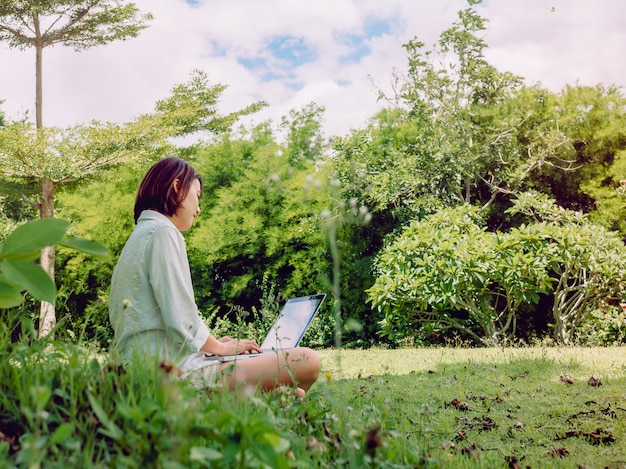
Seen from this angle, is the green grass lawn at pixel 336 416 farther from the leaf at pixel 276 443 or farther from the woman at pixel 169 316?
the woman at pixel 169 316

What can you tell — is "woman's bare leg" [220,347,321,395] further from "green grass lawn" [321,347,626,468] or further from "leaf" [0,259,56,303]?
"leaf" [0,259,56,303]

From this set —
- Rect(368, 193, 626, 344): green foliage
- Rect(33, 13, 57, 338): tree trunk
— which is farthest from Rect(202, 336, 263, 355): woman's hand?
Rect(33, 13, 57, 338): tree trunk

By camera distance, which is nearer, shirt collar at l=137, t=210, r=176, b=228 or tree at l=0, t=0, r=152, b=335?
shirt collar at l=137, t=210, r=176, b=228

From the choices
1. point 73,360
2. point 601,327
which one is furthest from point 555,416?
point 601,327

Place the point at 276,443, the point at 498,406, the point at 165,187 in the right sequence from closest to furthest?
the point at 276,443
the point at 165,187
the point at 498,406

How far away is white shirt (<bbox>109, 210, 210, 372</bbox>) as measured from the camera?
2.16m

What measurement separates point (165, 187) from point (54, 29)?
11.8m

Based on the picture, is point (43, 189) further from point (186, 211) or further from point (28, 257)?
point (28, 257)

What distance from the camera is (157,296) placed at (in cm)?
217

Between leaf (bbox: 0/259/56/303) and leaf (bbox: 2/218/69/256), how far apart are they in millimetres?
28

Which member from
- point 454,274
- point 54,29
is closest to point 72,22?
point 54,29

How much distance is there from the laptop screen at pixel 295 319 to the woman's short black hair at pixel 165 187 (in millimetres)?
760

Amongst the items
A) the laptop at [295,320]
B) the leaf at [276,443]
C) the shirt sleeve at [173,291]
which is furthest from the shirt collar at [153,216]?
the leaf at [276,443]

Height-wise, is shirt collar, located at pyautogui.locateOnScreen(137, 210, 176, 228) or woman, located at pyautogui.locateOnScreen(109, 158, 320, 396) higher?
shirt collar, located at pyautogui.locateOnScreen(137, 210, 176, 228)
